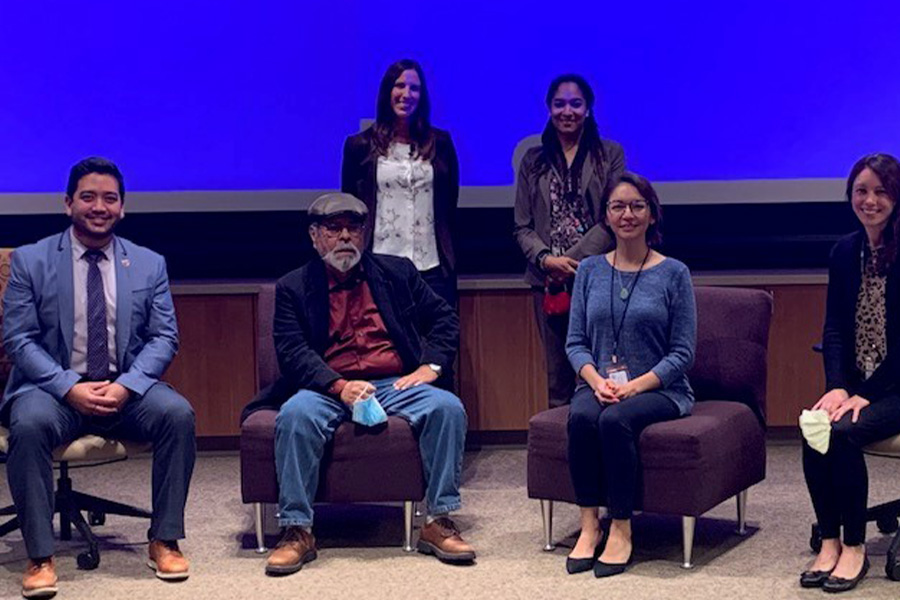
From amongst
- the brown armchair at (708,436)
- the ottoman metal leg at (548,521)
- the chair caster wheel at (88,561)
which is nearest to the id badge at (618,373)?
the brown armchair at (708,436)

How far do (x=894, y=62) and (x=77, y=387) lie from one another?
392 cm

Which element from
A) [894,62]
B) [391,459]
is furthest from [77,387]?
[894,62]

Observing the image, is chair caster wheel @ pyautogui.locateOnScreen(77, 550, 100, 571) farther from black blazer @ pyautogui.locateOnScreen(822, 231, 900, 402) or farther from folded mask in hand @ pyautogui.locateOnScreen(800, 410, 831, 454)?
black blazer @ pyautogui.locateOnScreen(822, 231, 900, 402)

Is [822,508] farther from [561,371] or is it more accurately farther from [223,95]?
[223,95]

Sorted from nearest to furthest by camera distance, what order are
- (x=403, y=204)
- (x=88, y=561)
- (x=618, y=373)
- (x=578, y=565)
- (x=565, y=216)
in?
(x=578, y=565) → (x=88, y=561) → (x=618, y=373) → (x=565, y=216) → (x=403, y=204)

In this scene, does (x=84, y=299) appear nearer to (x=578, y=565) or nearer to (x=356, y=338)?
(x=356, y=338)

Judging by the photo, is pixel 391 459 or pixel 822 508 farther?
pixel 391 459

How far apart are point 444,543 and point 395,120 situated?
1.79 meters

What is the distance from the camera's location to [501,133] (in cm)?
640

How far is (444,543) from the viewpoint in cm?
458

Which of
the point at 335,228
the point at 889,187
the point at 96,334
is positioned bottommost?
the point at 96,334

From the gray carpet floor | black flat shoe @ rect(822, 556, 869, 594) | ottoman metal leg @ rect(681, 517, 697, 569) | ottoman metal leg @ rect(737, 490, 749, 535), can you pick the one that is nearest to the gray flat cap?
the gray carpet floor

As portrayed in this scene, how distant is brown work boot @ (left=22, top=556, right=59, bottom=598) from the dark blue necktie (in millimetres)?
649

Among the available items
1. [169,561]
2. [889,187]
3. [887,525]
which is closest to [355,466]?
[169,561]
